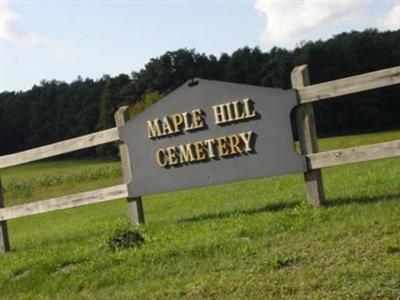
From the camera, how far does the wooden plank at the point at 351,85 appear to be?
7.14 m

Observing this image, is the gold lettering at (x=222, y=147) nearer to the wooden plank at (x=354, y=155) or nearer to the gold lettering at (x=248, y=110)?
the gold lettering at (x=248, y=110)

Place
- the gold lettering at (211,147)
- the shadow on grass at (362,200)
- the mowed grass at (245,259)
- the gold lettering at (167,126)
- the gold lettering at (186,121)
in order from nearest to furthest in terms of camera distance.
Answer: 1. the mowed grass at (245,259)
2. the shadow on grass at (362,200)
3. the gold lettering at (211,147)
4. the gold lettering at (186,121)
5. the gold lettering at (167,126)

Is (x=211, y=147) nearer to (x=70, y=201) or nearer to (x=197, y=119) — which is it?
(x=197, y=119)

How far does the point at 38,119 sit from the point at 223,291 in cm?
9400

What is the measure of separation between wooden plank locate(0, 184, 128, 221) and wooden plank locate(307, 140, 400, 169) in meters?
2.84

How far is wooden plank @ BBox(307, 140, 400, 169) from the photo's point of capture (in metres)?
7.26

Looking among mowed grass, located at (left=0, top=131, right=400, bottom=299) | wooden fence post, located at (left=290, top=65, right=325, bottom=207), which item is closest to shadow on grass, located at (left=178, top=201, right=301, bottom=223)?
mowed grass, located at (left=0, top=131, right=400, bottom=299)

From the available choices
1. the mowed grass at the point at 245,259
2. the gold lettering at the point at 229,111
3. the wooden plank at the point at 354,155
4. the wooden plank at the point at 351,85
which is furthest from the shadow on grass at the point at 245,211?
the wooden plank at the point at 351,85

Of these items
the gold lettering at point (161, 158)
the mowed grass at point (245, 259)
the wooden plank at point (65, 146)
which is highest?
the wooden plank at point (65, 146)

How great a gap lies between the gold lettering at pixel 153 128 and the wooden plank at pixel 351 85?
2.07m

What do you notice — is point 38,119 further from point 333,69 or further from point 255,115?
point 255,115

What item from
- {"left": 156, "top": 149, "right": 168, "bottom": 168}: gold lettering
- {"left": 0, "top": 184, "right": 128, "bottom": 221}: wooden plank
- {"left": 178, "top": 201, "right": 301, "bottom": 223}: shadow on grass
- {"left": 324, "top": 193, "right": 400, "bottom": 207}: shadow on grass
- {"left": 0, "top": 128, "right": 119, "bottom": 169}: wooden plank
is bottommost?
{"left": 178, "top": 201, "right": 301, "bottom": 223}: shadow on grass

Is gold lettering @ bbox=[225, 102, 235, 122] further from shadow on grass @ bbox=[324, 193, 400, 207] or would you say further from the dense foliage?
the dense foliage

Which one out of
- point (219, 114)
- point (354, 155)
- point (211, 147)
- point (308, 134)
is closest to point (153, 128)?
point (211, 147)
